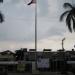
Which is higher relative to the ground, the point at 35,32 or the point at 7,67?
the point at 35,32

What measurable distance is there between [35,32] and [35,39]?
3.39 ft

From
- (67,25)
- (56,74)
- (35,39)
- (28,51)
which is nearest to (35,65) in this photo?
(56,74)

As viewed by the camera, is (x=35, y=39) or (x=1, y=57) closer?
(x=35, y=39)

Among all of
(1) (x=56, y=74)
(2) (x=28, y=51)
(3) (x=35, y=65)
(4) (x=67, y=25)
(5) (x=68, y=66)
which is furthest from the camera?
(2) (x=28, y=51)

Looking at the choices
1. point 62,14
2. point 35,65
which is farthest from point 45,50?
point 35,65

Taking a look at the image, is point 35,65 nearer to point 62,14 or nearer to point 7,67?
point 7,67

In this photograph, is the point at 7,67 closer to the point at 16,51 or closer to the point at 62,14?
the point at 62,14

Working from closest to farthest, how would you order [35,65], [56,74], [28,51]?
[56,74] < [35,65] < [28,51]

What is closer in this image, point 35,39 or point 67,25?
point 35,39

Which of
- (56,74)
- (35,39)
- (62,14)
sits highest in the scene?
(62,14)

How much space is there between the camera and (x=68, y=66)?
4222 centimetres

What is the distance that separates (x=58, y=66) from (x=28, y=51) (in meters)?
16.2

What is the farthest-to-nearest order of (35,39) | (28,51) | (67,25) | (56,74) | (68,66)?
(28,51), (67,25), (35,39), (68,66), (56,74)

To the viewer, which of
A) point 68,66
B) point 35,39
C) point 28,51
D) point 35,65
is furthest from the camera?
point 28,51
